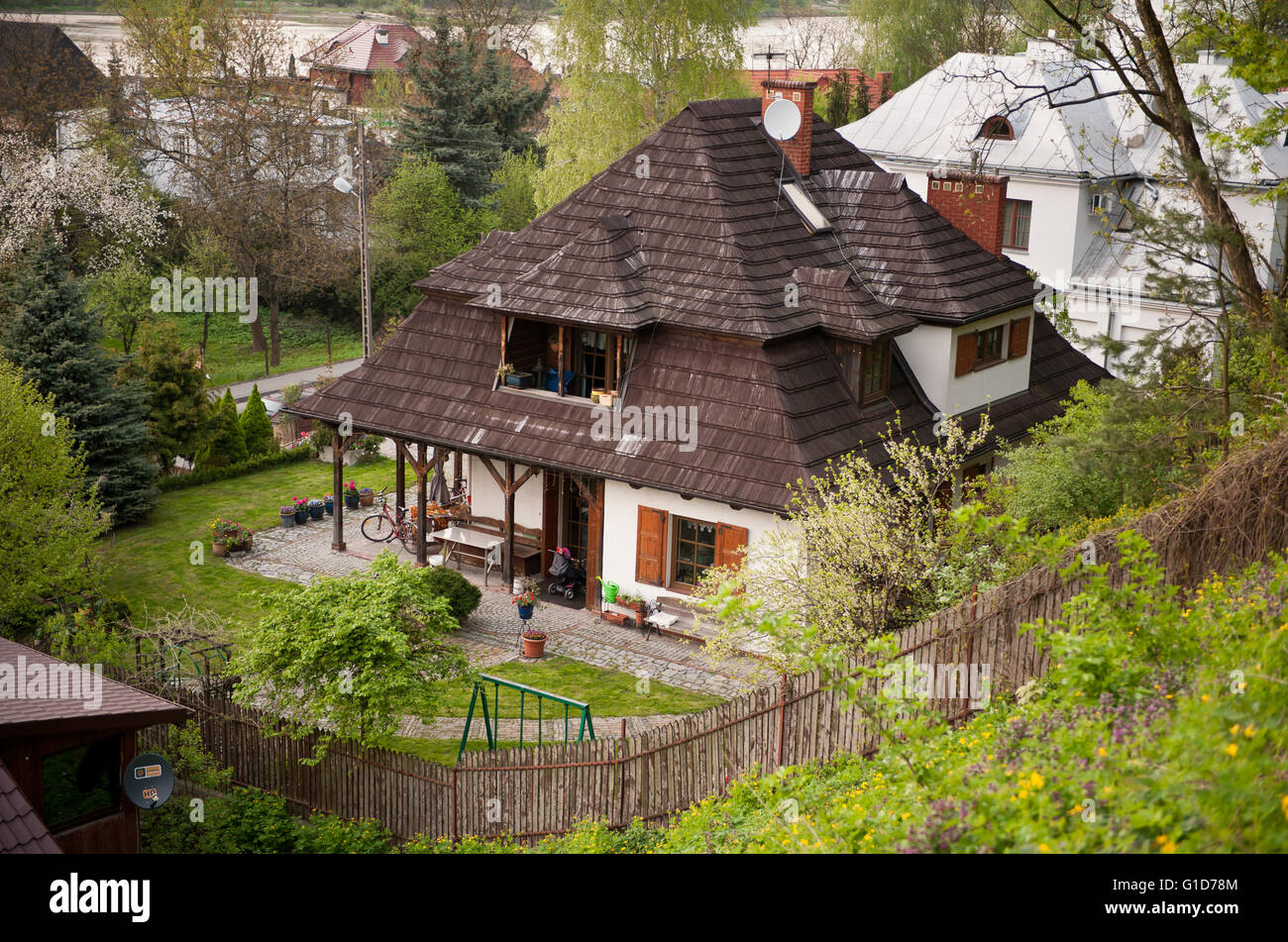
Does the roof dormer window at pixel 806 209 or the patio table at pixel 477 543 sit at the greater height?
the roof dormer window at pixel 806 209

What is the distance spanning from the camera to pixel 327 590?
645 inches

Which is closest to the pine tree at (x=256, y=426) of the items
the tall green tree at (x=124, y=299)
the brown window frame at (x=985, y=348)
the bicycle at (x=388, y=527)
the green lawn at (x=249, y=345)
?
the bicycle at (x=388, y=527)

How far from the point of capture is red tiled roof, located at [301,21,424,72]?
2827 inches

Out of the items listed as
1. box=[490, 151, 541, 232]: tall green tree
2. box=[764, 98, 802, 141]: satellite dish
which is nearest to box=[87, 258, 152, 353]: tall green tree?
box=[490, 151, 541, 232]: tall green tree

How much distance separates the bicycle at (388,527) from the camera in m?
26.1

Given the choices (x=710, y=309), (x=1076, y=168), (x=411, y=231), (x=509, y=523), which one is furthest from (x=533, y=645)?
(x=411, y=231)

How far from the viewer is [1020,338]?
25750 mm

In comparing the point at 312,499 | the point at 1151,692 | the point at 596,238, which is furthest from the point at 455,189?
the point at 1151,692

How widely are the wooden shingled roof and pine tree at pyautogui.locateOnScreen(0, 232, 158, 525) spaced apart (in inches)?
198

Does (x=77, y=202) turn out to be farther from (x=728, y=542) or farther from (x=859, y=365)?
(x=859, y=365)

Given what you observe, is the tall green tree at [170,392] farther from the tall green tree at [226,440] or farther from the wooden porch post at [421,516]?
the wooden porch post at [421,516]

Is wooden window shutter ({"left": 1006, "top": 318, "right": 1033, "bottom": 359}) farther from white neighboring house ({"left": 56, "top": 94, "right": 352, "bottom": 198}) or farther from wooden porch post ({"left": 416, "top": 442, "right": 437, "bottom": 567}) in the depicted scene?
white neighboring house ({"left": 56, "top": 94, "right": 352, "bottom": 198})

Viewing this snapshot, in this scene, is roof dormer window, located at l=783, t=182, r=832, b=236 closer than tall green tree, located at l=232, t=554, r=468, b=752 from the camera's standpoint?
No

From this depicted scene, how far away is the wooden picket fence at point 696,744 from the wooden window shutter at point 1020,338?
433 inches
